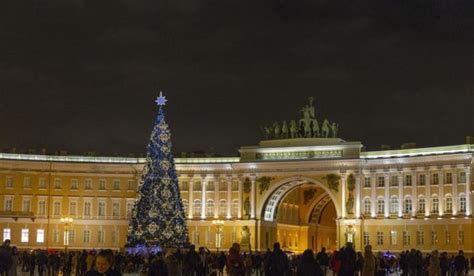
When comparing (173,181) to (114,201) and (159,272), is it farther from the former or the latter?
(159,272)

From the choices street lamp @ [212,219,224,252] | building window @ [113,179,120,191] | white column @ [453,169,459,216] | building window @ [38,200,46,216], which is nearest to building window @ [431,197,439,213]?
white column @ [453,169,459,216]

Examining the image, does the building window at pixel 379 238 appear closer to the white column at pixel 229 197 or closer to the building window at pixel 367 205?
the building window at pixel 367 205

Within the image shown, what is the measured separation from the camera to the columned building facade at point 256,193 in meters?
76.7

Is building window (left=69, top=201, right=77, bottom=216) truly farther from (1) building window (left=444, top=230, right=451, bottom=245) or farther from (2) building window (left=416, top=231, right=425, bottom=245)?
(1) building window (left=444, top=230, right=451, bottom=245)

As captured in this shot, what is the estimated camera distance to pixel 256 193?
84.0 meters

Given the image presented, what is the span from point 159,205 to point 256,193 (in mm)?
25611

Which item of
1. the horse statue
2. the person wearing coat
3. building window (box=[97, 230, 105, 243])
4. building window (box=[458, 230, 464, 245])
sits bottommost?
the person wearing coat

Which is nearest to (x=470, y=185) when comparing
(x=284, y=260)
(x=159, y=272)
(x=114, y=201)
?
(x=114, y=201)

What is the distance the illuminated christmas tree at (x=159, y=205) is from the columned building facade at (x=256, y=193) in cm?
2344

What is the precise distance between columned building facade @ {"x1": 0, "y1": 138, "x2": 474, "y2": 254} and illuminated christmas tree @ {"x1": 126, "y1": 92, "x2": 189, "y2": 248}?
76.9 ft

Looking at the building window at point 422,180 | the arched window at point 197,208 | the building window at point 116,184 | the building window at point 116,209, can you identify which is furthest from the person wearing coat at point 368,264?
the building window at point 116,184

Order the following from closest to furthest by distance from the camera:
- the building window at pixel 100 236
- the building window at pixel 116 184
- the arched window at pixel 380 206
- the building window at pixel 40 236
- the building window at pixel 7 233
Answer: the arched window at pixel 380 206 → the building window at pixel 7 233 → the building window at pixel 40 236 → the building window at pixel 100 236 → the building window at pixel 116 184

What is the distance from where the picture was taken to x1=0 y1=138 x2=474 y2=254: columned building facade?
7669cm

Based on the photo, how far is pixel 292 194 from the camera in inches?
3605
